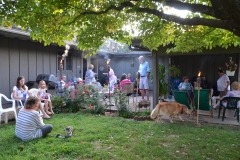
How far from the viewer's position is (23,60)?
774cm

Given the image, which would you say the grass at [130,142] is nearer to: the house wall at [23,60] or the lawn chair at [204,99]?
the lawn chair at [204,99]

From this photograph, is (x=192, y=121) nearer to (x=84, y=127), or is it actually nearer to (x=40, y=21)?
(x=84, y=127)

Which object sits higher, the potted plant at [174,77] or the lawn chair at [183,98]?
the potted plant at [174,77]

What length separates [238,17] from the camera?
7.75 feet

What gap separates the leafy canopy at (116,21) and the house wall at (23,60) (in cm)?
329

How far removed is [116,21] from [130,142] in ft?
8.48

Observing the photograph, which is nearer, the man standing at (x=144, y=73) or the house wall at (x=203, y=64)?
the man standing at (x=144, y=73)

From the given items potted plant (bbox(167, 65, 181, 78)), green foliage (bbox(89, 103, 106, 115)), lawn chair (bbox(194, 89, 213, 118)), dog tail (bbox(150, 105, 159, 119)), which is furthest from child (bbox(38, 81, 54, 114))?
potted plant (bbox(167, 65, 181, 78))

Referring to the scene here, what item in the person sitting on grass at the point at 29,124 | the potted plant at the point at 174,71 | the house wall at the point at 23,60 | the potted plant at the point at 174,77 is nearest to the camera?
the person sitting on grass at the point at 29,124

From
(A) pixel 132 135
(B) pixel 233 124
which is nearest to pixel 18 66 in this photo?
(A) pixel 132 135

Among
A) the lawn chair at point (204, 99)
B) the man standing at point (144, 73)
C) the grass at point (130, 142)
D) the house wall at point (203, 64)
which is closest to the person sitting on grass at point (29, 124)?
the grass at point (130, 142)

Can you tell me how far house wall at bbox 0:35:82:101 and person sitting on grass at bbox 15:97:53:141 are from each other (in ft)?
11.7

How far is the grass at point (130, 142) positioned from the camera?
334 centimetres

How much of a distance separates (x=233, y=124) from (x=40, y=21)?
4959 mm
